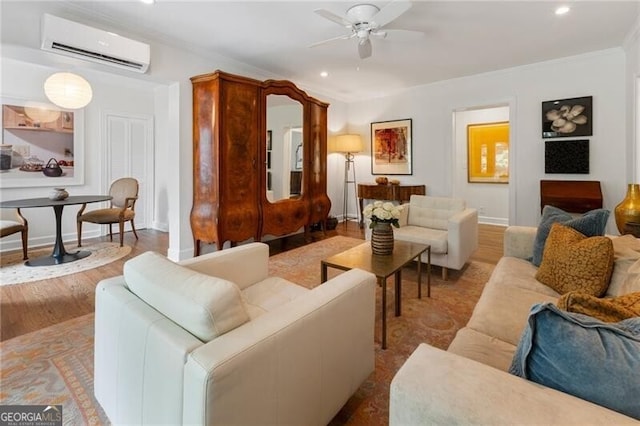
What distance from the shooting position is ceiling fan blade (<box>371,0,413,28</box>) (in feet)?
8.00

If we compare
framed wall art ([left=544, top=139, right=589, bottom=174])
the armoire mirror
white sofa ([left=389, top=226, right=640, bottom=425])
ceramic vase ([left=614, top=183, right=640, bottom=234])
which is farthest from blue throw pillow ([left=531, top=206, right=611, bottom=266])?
the armoire mirror

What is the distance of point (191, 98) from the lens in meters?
3.77

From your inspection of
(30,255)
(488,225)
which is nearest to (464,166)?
(488,225)

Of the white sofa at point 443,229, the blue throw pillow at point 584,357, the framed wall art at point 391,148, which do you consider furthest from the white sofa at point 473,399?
the framed wall art at point 391,148

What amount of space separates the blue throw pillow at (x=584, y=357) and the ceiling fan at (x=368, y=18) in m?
2.47

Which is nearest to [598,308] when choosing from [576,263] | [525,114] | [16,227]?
[576,263]

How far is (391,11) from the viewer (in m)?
2.61

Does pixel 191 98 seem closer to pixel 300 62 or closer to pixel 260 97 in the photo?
pixel 260 97

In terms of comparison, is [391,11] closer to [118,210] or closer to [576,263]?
[576,263]

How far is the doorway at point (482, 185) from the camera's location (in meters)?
6.25

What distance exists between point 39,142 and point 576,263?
6118mm

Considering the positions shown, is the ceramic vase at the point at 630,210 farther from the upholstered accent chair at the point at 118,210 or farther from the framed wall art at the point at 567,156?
the upholstered accent chair at the point at 118,210

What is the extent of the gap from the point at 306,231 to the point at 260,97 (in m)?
2.01

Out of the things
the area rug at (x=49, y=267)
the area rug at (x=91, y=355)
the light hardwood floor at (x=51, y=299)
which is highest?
the area rug at (x=49, y=267)
